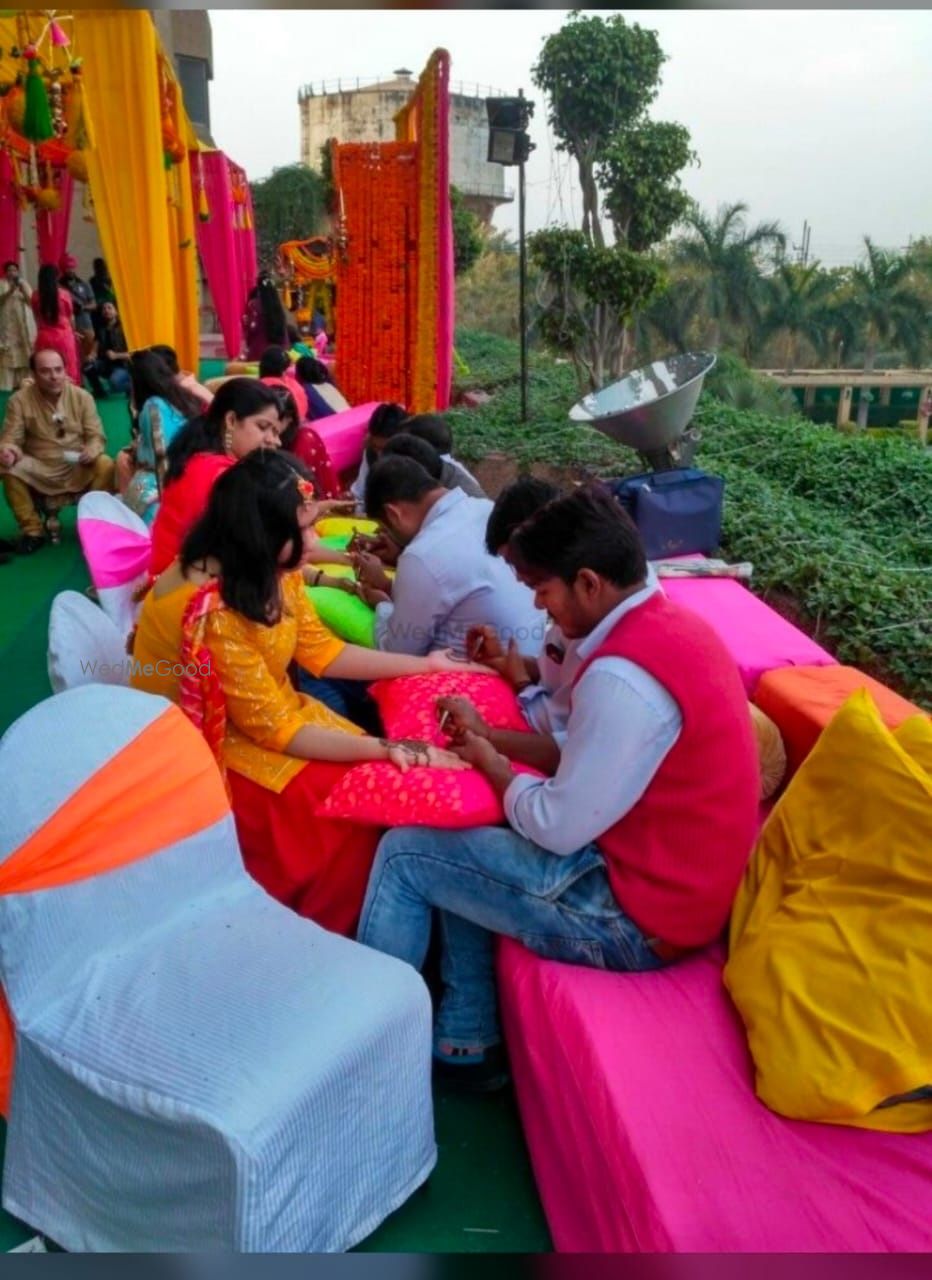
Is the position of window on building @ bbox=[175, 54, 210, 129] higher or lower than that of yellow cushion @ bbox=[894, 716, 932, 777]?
higher

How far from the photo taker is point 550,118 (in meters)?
14.8

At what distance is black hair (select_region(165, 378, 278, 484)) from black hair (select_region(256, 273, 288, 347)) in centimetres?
627

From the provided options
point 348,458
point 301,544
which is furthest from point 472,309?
point 301,544

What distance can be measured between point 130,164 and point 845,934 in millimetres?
4976

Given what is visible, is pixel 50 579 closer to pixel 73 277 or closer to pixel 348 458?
pixel 348 458

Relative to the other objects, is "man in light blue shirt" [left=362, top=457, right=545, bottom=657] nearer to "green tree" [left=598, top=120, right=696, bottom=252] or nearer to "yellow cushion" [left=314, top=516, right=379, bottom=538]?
"yellow cushion" [left=314, top=516, right=379, bottom=538]

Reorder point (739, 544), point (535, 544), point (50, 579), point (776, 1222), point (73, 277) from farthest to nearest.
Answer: point (73, 277) < point (50, 579) < point (739, 544) < point (535, 544) < point (776, 1222)

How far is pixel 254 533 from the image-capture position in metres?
2.30

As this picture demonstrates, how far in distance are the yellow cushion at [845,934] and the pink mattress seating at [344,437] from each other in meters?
4.40

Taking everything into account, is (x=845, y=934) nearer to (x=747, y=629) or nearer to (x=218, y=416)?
(x=747, y=629)

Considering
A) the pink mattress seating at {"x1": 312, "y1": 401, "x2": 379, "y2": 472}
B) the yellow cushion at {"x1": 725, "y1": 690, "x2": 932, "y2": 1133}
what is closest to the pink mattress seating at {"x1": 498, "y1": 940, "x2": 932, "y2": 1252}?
the yellow cushion at {"x1": 725, "y1": 690, "x2": 932, "y2": 1133}

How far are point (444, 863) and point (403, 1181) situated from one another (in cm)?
56

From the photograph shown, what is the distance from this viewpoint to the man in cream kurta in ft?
19.3

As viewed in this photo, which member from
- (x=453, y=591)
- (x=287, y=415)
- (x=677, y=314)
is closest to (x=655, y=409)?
(x=287, y=415)
